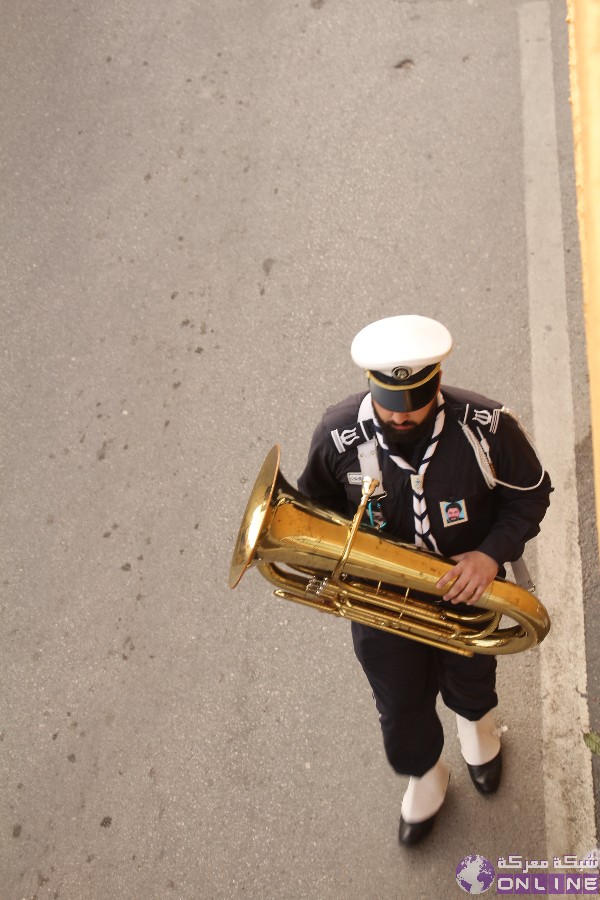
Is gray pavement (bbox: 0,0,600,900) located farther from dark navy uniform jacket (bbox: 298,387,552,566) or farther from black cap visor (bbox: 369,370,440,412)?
black cap visor (bbox: 369,370,440,412)

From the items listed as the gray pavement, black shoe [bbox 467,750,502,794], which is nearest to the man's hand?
black shoe [bbox 467,750,502,794]

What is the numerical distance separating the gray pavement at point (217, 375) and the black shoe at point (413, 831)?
0.08 m

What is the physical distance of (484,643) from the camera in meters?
2.97

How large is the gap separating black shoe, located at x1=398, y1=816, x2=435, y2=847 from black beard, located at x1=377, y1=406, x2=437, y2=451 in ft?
5.66

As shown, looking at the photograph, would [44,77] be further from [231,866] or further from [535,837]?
[535,837]

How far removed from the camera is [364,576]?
279 cm

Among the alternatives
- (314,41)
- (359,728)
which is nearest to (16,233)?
(314,41)

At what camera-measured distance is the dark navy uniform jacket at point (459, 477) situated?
2.77 metres

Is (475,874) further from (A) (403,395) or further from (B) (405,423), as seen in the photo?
(A) (403,395)

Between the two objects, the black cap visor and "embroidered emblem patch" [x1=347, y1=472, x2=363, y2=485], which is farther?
"embroidered emblem patch" [x1=347, y1=472, x2=363, y2=485]

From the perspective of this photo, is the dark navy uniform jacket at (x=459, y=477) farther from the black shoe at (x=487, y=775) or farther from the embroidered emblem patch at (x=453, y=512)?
the black shoe at (x=487, y=775)

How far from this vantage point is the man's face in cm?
267

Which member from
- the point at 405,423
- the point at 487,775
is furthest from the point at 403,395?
the point at 487,775

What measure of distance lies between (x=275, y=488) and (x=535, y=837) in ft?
6.41
